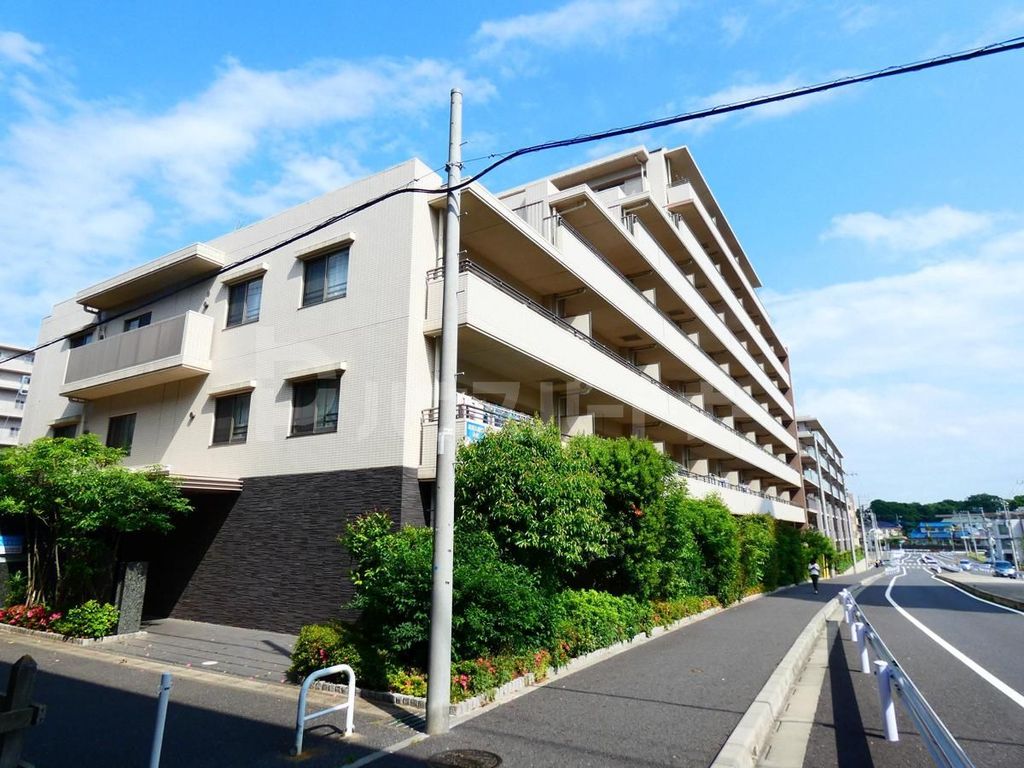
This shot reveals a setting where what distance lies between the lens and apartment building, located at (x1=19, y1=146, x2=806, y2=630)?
1138 cm

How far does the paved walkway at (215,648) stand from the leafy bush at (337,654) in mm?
539

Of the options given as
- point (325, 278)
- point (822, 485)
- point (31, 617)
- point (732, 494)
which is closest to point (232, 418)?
point (325, 278)

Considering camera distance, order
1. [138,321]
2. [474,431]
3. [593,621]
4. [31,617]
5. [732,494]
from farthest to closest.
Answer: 1. [732,494]
2. [138,321]
3. [31,617]
4. [474,431]
5. [593,621]

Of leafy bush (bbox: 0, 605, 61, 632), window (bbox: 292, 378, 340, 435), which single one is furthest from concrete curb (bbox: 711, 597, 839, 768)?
leafy bush (bbox: 0, 605, 61, 632)

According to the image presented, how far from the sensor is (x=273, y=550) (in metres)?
12.1

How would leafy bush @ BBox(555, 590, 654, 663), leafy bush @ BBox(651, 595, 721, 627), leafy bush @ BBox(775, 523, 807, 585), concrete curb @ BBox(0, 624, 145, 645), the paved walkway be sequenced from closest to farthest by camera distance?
1. the paved walkway
2. leafy bush @ BBox(555, 590, 654, 663)
3. concrete curb @ BBox(0, 624, 145, 645)
4. leafy bush @ BBox(651, 595, 721, 627)
5. leafy bush @ BBox(775, 523, 807, 585)

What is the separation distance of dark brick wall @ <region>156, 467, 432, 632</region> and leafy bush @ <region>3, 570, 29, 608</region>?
2.43 m

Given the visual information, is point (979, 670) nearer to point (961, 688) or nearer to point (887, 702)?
point (961, 688)

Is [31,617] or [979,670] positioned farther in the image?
A: [31,617]

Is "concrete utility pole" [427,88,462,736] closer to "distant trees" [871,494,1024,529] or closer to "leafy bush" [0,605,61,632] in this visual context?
"leafy bush" [0,605,61,632]

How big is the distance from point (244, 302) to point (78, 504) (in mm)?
5854

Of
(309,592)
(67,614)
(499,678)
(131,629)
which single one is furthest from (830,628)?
(67,614)

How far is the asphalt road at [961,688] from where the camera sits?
5602mm

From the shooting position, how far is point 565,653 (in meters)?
Answer: 8.82
